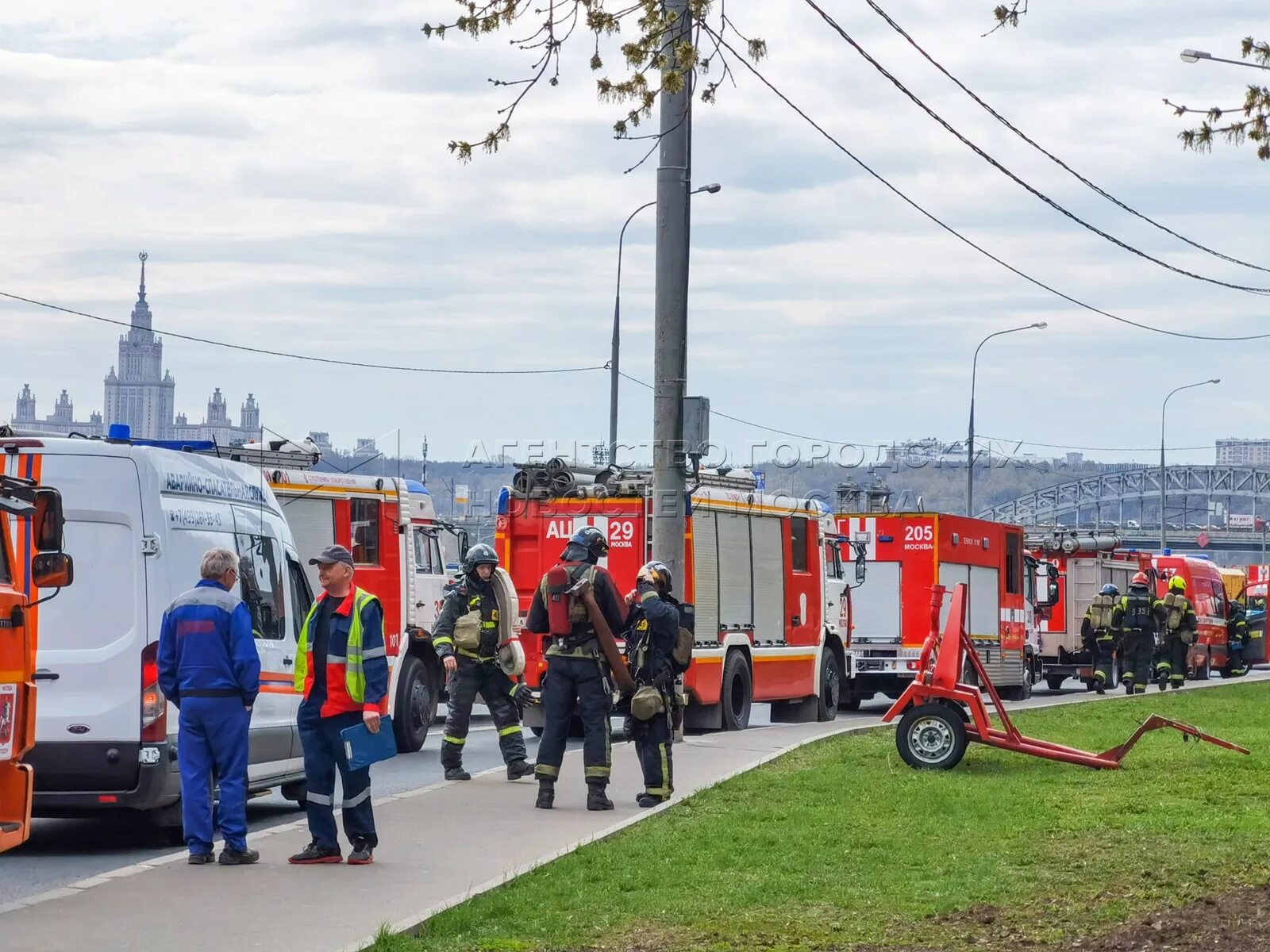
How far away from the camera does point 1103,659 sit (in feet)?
107

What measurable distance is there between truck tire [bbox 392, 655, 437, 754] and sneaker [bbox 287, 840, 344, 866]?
7.96 m

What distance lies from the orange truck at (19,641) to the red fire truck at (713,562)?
9.95 metres

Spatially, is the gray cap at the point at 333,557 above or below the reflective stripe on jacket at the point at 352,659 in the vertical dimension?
above

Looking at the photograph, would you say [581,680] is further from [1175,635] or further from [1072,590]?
[1072,590]

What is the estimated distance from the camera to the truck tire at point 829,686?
2300 cm

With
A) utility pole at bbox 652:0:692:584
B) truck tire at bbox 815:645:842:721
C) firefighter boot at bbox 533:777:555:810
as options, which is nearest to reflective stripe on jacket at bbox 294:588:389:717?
firefighter boot at bbox 533:777:555:810

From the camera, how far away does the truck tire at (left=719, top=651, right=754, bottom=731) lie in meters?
20.0

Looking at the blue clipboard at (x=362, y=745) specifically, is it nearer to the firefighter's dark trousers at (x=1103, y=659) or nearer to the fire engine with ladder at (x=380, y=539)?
the fire engine with ladder at (x=380, y=539)

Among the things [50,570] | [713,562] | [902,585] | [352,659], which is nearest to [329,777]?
[352,659]

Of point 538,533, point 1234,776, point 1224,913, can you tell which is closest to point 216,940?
point 1224,913

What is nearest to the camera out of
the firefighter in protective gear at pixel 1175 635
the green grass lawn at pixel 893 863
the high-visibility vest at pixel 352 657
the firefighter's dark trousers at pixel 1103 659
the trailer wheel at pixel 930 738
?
the green grass lawn at pixel 893 863

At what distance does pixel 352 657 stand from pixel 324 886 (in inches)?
48.0

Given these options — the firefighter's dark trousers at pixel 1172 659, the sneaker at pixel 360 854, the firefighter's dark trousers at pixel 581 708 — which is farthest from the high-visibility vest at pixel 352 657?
the firefighter's dark trousers at pixel 1172 659

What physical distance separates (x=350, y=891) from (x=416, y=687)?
Result: 31.1 feet
